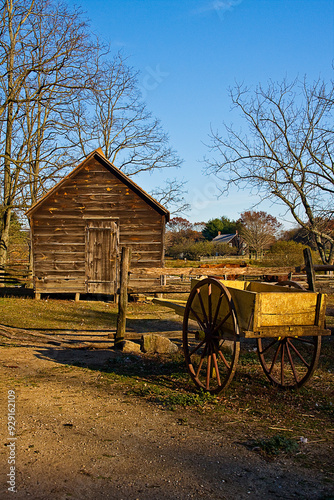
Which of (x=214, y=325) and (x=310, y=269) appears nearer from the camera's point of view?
(x=214, y=325)

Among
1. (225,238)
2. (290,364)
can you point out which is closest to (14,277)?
(290,364)

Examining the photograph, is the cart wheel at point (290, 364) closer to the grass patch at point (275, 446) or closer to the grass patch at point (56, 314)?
the grass patch at point (275, 446)

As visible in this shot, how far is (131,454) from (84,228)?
1388 centimetres

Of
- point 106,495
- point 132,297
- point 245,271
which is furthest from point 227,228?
point 106,495

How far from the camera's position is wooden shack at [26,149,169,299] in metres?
17.0

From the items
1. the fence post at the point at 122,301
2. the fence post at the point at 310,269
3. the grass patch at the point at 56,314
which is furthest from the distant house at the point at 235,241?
the fence post at the point at 122,301

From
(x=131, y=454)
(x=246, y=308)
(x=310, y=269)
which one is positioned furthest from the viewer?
(x=310, y=269)

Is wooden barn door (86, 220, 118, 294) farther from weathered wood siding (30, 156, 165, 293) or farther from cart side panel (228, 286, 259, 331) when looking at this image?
cart side panel (228, 286, 259, 331)

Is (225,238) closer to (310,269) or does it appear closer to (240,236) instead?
(240,236)

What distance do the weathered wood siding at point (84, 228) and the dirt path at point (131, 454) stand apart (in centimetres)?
1145

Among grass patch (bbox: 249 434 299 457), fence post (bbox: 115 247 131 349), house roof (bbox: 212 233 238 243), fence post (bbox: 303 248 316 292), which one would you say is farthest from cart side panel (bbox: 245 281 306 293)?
house roof (bbox: 212 233 238 243)

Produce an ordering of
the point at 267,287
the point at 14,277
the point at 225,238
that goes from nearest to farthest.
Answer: the point at 267,287 < the point at 14,277 < the point at 225,238

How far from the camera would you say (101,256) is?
1717cm

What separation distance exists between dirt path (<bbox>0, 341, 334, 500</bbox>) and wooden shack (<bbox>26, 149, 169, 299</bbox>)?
37.5ft
